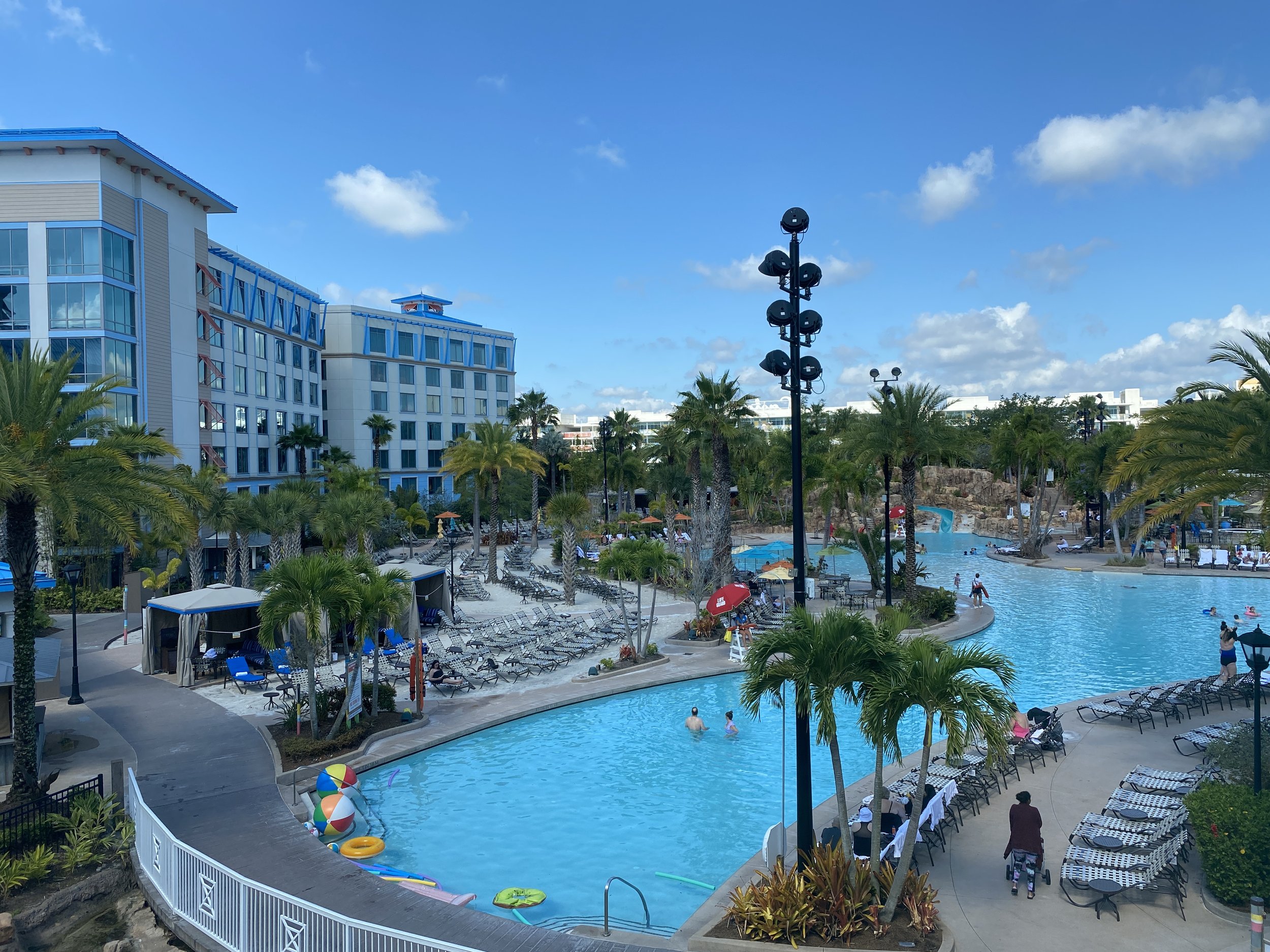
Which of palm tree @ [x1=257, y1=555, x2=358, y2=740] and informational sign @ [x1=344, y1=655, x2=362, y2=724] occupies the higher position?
palm tree @ [x1=257, y1=555, x2=358, y2=740]

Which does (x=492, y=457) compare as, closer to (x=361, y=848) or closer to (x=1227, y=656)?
(x=361, y=848)

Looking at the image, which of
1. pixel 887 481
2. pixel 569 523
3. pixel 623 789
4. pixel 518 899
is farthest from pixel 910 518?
pixel 518 899

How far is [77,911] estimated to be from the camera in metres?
10.6

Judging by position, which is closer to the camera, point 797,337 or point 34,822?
point 797,337

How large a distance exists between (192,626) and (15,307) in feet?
90.8

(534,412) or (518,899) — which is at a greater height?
(534,412)

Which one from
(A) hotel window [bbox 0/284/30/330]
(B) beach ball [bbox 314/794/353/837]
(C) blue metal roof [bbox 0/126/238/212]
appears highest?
(C) blue metal roof [bbox 0/126/238/212]

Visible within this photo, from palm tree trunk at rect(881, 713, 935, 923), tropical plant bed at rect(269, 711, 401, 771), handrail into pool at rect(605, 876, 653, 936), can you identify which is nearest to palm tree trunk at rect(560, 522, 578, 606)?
tropical plant bed at rect(269, 711, 401, 771)

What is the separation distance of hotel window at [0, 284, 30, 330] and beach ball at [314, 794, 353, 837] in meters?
37.9

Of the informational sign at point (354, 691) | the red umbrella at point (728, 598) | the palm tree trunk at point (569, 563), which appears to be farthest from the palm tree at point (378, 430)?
the informational sign at point (354, 691)

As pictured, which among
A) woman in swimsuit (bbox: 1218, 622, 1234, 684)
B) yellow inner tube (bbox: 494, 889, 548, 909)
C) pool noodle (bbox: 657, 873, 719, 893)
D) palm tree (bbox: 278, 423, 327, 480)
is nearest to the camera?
yellow inner tube (bbox: 494, 889, 548, 909)

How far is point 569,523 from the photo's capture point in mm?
35156

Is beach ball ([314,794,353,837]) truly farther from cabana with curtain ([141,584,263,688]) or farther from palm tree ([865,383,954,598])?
palm tree ([865,383,954,598])

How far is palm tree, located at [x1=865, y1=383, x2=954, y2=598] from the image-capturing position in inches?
1144
